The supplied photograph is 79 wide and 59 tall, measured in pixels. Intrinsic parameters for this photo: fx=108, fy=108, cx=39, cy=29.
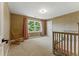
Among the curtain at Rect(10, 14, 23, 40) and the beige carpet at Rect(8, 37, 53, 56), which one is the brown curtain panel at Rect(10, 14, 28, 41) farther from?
the beige carpet at Rect(8, 37, 53, 56)

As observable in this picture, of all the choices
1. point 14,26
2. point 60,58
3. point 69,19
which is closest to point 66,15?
point 69,19

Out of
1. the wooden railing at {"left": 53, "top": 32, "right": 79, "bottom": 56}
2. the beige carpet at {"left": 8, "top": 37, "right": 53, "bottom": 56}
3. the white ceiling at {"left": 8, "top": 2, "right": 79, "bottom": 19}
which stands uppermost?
the white ceiling at {"left": 8, "top": 2, "right": 79, "bottom": 19}

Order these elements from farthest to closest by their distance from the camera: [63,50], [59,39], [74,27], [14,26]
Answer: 1. [14,26]
2. [74,27]
3. [59,39]
4. [63,50]

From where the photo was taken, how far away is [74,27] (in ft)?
17.8

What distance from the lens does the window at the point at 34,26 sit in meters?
7.79

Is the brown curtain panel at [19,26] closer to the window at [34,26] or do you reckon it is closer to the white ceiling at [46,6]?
the window at [34,26]

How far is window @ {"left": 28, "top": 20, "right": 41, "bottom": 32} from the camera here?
779 centimetres

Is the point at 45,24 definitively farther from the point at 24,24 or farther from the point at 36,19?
the point at 24,24

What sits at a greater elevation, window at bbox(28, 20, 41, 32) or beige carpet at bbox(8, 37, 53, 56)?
window at bbox(28, 20, 41, 32)

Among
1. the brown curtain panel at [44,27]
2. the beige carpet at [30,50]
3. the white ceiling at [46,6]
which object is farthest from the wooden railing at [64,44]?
the brown curtain panel at [44,27]

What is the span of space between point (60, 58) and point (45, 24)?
790cm

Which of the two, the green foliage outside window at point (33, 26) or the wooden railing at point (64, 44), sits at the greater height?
the green foliage outside window at point (33, 26)

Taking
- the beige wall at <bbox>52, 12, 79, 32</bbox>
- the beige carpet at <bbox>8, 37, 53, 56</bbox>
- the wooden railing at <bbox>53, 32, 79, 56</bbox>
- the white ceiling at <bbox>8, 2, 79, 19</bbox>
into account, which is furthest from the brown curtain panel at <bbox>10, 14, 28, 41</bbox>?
the wooden railing at <bbox>53, 32, 79, 56</bbox>

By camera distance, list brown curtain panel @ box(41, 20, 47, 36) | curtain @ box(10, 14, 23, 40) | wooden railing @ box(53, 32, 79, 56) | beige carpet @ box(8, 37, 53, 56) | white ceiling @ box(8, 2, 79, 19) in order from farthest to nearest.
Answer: brown curtain panel @ box(41, 20, 47, 36) → curtain @ box(10, 14, 23, 40) → white ceiling @ box(8, 2, 79, 19) → beige carpet @ box(8, 37, 53, 56) → wooden railing @ box(53, 32, 79, 56)
